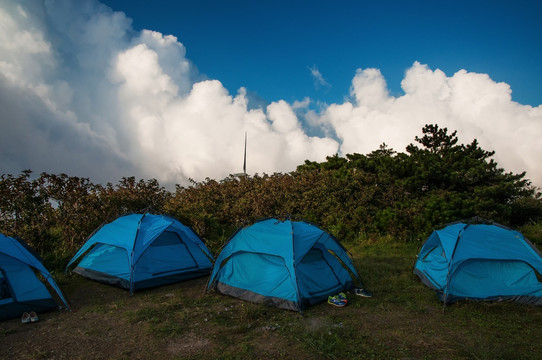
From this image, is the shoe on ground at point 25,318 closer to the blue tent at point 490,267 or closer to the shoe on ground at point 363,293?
the shoe on ground at point 363,293

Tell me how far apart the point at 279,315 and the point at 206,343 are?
1.63 meters

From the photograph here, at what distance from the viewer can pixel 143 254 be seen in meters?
8.35

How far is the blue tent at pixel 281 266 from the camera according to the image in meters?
6.96

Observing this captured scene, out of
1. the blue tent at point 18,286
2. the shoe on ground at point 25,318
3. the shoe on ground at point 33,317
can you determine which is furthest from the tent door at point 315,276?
the shoe on ground at point 25,318

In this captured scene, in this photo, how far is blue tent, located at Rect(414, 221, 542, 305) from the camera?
7230 millimetres

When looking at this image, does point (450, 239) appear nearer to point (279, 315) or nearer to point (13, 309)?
point (279, 315)

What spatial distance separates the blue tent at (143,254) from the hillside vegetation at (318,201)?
4.90ft

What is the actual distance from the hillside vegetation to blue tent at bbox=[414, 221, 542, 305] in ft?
17.3

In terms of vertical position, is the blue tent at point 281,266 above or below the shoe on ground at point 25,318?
above

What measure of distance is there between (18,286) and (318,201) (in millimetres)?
12128

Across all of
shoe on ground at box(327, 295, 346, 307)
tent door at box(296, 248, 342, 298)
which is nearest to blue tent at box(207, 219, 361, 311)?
tent door at box(296, 248, 342, 298)

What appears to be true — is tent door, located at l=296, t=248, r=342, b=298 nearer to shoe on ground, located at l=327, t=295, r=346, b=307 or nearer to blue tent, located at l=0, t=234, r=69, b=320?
shoe on ground, located at l=327, t=295, r=346, b=307

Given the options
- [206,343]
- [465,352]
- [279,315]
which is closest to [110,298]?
[206,343]

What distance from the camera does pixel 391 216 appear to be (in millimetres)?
13938
